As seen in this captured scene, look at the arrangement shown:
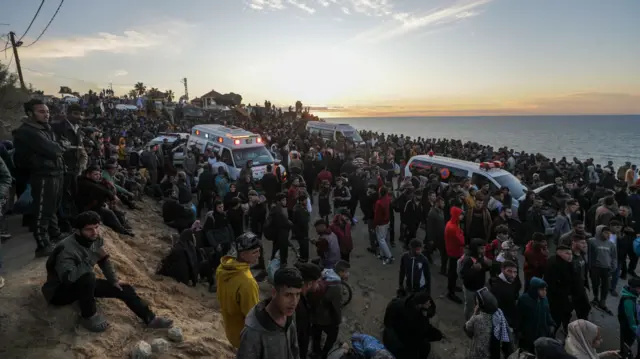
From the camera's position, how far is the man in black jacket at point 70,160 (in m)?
5.61

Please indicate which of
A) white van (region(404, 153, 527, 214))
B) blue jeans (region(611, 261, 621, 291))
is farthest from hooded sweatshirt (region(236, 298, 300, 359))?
white van (region(404, 153, 527, 214))

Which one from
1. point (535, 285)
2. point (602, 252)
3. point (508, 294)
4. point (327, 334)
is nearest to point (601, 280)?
point (602, 252)

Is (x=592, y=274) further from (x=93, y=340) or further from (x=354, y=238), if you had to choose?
(x=93, y=340)

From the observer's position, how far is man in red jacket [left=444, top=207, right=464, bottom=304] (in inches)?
281

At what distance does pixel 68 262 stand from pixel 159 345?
1.31m

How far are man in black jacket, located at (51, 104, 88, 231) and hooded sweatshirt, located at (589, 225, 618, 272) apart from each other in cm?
949

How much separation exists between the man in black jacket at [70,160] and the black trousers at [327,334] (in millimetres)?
4425

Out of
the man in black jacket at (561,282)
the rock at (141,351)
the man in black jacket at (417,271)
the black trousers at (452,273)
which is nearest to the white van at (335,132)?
the black trousers at (452,273)

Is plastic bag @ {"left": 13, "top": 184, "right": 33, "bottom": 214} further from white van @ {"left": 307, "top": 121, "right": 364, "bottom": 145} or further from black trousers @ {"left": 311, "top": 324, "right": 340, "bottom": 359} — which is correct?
white van @ {"left": 307, "top": 121, "right": 364, "bottom": 145}

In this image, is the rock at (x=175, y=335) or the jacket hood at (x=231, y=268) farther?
the rock at (x=175, y=335)

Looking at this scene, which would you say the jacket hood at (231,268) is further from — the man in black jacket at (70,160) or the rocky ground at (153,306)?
the man in black jacket at (70,160)

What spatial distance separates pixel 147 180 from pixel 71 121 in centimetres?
677

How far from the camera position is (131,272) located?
17.9 feet

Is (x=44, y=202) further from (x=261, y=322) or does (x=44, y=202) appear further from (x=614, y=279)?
(x=614, y=279)
